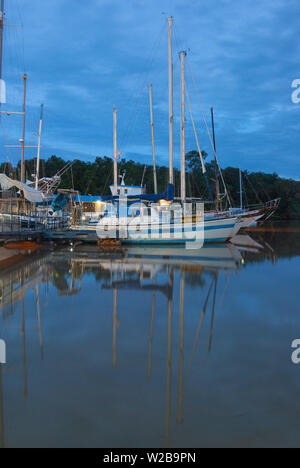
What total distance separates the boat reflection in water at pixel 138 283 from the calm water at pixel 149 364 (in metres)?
0.04

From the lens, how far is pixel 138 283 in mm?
11156

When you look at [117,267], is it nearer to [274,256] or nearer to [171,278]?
[171,278]

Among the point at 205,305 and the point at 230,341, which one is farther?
the point at 205,305

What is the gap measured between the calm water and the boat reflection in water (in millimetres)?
36

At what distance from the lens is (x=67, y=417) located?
157 inches

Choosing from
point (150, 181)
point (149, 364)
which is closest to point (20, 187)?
point (149, 364)

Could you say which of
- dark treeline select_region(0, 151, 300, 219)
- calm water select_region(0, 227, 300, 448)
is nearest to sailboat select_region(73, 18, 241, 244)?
calm water select_region(0, 227, 300, 448)

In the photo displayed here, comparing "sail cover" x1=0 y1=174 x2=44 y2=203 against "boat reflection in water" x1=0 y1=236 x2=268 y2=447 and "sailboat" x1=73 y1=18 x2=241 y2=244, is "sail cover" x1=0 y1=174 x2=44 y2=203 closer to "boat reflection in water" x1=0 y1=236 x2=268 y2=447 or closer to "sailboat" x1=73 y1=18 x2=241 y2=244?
"sailboat" x1=73 y1=18 x2=241 y2=244

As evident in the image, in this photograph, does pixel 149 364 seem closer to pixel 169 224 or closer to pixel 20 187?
pixel 169 224

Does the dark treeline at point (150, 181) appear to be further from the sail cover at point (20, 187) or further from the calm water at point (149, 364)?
the calm water at point (149, 364)

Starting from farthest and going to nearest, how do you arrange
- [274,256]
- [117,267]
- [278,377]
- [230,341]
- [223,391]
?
[274,256] → [117,267] → [230,341] → [278,377] → [223,391]

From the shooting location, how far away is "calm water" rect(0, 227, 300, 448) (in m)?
3.80

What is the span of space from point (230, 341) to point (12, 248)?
17440mm
